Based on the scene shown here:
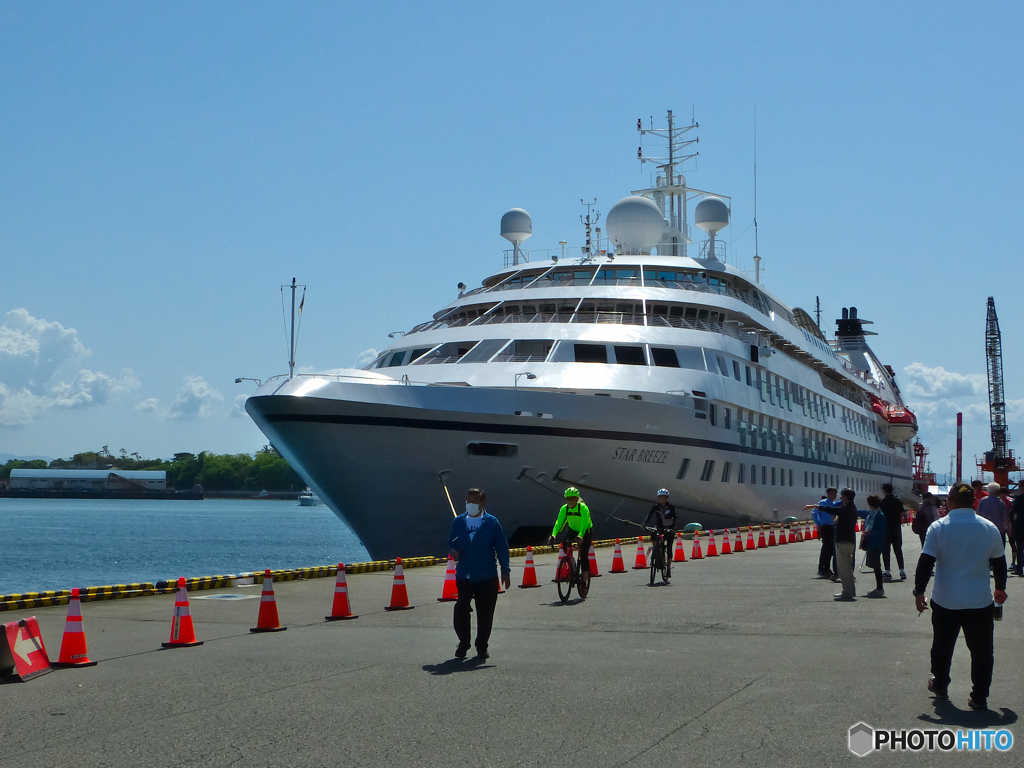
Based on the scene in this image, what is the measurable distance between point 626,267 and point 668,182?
15.1 meters

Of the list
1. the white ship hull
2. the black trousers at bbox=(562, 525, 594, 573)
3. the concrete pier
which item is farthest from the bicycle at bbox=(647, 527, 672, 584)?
the white ship hull

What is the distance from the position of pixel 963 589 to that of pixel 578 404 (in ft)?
57.2

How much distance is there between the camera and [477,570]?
979cm

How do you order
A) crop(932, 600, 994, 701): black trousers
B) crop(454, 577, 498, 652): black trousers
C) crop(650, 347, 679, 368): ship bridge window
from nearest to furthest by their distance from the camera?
crop(932, 600, 994, 701): black trousers < crop(454, 577, 498, 652): black trousers < crop(650, 347, 679, 368): ship bridge window

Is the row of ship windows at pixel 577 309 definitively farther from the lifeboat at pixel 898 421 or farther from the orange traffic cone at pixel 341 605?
the lifeboat at pixel 898 421

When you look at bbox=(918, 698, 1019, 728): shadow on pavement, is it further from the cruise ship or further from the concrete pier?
the cruise ship

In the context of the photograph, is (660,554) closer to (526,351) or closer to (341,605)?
(341,605)

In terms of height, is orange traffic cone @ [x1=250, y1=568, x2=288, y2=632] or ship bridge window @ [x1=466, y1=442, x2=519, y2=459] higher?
ship bridge window @ [x1=466, y1=442, x2=519, y2=459]

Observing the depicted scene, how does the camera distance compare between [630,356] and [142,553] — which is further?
[142,553]

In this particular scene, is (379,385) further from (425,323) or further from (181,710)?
(181,710)

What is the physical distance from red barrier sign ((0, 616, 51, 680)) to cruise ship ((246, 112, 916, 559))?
42.2ft

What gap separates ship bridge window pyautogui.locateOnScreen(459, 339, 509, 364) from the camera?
28.2 metres

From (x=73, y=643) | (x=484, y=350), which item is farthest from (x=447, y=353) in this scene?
(x=73, y=643)

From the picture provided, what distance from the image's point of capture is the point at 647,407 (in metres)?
26.5
